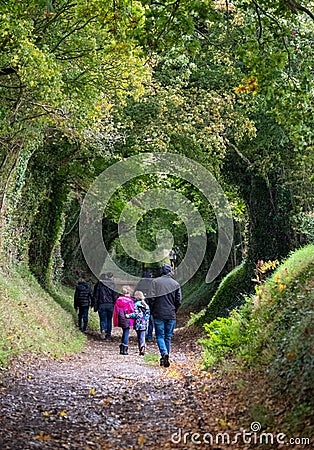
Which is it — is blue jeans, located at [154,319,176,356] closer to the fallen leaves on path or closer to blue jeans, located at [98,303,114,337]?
the fallen leaves on path

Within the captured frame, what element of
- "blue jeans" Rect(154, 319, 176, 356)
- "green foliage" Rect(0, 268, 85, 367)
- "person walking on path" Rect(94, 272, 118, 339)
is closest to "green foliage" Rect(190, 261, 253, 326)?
"person walking on path" Rect(94, 272, 118, 339)

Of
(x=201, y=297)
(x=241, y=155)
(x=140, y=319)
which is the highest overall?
(x=241, y=155)

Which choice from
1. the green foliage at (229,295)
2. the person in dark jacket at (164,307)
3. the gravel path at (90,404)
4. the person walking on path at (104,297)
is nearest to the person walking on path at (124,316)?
the gravel path at (90,404)

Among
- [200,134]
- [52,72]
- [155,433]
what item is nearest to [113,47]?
[52,72]

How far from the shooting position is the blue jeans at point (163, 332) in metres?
12.3

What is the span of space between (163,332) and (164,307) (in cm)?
58

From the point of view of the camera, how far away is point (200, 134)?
61.0ft

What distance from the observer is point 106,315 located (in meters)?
19.7

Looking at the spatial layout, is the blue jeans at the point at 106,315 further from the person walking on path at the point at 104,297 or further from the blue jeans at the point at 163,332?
the blue jeans at the point at 163,332

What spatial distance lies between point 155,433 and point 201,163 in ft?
49.5

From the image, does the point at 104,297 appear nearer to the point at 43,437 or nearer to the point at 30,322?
the point at 30,322

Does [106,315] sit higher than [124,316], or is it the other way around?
[124,316]

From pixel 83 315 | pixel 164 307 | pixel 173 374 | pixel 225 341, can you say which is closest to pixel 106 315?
pixel 83 315

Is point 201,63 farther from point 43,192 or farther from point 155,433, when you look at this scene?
point 155,433
